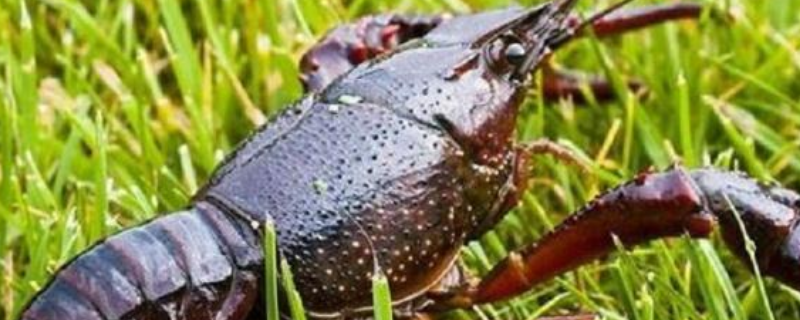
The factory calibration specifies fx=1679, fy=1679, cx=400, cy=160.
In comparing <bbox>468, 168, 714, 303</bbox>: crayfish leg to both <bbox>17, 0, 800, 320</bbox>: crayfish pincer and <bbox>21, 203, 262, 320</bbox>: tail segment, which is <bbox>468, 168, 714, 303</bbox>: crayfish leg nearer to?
<bbox>17, 0, 800, 320</bbox>: crayfish pincer

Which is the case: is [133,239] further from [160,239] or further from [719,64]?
[719,64]

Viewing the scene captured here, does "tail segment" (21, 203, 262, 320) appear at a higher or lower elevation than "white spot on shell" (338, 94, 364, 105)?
lower

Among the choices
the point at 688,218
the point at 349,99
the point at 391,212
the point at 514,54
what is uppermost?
the point at 349,99

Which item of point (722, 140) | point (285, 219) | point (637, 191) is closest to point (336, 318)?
point (285, 219)

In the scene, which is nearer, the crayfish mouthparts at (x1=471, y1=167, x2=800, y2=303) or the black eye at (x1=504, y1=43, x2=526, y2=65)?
the crayfish mouthparts at (x1=471, y1=167, x2=800, y2=303)

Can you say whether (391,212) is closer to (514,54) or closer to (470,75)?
(470,75)

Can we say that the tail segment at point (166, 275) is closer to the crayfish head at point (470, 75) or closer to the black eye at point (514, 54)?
the crayfish head at point (470, 75)

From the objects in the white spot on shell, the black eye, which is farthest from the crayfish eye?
the white spot on shell

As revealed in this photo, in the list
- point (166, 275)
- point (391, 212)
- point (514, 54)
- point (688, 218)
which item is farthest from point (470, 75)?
point (166, 275)

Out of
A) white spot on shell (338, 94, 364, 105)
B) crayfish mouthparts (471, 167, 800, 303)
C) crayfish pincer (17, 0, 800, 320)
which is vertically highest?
white spot on shell (338, 94, 364, 105)
